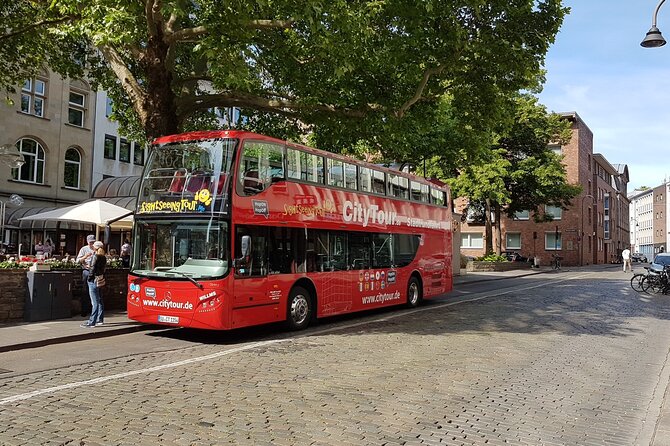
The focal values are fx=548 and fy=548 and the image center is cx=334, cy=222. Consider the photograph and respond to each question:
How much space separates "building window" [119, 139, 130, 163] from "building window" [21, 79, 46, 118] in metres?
6.80

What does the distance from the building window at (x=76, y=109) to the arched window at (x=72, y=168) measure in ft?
5.76

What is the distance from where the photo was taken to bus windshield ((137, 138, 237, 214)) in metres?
9.98

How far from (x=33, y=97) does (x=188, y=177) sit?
2601 cm

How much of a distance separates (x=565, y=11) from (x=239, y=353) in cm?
1148

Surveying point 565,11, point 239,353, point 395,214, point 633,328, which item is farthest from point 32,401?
point 565,11

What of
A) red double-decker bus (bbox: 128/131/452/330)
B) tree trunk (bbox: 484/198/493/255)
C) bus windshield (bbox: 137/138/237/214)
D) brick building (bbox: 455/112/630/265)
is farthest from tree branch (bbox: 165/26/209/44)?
brick building (bbox: 455/112/630/265)

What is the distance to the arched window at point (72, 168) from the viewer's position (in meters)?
33.2

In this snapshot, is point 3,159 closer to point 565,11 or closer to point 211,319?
point 211,319

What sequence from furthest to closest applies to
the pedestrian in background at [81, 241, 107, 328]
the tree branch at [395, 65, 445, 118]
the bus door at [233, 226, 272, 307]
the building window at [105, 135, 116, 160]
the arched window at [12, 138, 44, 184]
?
the building window at [105, 135, 116, 160] < the arched window at [12, 138, 44, 184] < the tree branch at [395, 65, 445, 118] < the pedestrian in background at [81, 241, 107, 328] < the bus door at [233, 226, 272, 307]

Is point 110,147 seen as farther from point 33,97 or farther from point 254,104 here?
point 254,104

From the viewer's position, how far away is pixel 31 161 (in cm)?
3084

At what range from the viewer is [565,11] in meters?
13.8

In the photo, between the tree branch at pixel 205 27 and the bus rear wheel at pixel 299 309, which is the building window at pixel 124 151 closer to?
the tree branch at pixel 205 27

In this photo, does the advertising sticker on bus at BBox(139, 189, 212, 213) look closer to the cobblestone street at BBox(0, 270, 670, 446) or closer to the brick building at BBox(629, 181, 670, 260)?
the cobblestone street at BBox(0, 270, 670, 446)
